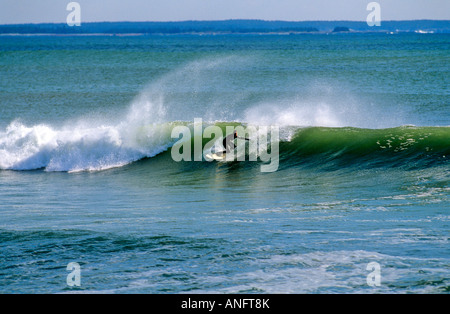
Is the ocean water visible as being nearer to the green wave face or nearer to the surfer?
the green wave face

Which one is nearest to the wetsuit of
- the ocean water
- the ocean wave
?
the ocean water

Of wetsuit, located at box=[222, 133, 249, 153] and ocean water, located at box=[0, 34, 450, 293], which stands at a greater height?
wetsuit, located at box=[222, 133, 249, 153]

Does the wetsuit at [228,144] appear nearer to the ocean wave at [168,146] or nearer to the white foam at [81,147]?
the ocean wave at [168,146]

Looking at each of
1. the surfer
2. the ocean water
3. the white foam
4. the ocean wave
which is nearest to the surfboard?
the surfer

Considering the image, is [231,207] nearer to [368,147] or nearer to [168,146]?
[368,147]

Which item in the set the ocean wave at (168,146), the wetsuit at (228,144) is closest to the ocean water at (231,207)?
the ocean wave at (168,146)

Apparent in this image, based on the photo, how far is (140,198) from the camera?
15.0m

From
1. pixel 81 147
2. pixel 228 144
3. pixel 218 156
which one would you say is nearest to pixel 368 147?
pixel 228 144

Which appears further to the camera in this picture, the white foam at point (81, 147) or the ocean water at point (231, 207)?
the white foam at point (81, 147)

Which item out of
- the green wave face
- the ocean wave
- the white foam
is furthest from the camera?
the white foam

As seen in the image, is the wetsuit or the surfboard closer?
the wetsuit

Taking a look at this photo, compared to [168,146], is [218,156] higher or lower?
lower

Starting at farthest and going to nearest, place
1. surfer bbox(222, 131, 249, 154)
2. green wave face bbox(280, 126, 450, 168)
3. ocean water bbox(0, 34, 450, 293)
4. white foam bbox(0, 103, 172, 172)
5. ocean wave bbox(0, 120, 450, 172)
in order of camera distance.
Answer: white foam bbox(0, 103, 172, 172) → surfer bbox(222, 131, 249, 154) → ocean wave bbox(0, 120, 450, 172) → green wave face bbox(280, 126, 450, 168) → ocean water bbox(0, 34, 450, 293)

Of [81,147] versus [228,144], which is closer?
[228,144]
